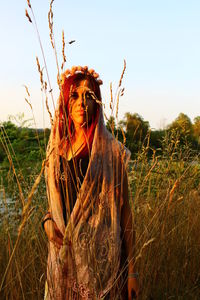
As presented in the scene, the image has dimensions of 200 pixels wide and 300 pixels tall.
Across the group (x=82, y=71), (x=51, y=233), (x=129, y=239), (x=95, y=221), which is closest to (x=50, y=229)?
(x=51, y=233)

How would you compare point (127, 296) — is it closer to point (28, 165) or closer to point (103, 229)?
point (103, 229)

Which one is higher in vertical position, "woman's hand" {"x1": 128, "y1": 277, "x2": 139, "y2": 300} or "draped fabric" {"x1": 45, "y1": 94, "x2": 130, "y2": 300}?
"draped fabric" {"x1": 45, "y1": 94, "x2": 130, "y2": 300}

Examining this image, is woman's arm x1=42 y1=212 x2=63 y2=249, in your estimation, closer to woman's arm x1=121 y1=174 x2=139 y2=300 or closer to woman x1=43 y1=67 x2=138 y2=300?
woman x1=43 y1=67 x2=138 y2=300

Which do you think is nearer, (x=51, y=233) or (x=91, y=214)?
(x=51, y=233)

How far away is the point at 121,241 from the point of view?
1.74 m

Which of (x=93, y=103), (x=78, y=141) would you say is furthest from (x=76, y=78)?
(x=78, y=141)

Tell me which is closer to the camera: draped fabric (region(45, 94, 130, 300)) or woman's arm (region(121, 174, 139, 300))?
→ draped fabric (region(45, 94, 130, 300))

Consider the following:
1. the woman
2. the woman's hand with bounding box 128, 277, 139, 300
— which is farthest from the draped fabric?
the woman's hand with bounding box 128, 277, 139, 300

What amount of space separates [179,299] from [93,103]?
141 cm

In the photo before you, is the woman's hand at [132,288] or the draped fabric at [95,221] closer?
the draped fabric at [95,221]

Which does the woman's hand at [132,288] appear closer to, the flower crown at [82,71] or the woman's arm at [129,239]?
the woman's arm at [129,239]

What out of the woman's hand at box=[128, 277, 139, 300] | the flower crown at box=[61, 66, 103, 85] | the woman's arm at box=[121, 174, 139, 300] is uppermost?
the flower crown at box=[61, 66, 103, 85]

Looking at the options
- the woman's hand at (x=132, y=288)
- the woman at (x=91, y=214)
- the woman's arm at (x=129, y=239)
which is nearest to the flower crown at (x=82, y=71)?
the woman at (x=91, y=214)

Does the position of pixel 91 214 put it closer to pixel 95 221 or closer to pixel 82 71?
pixel 95 221
